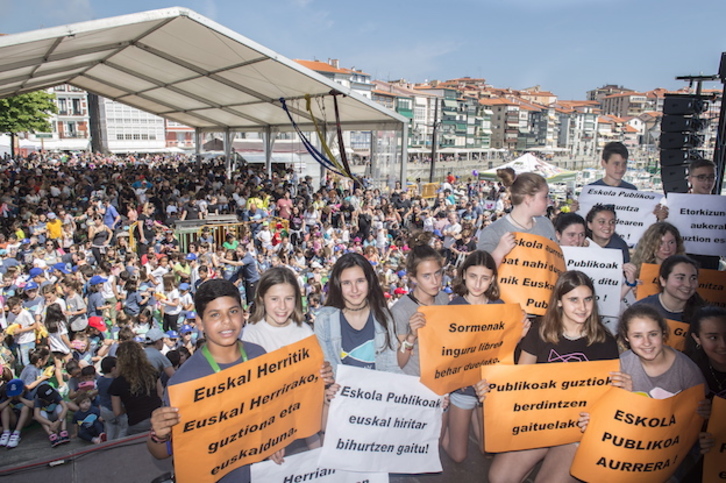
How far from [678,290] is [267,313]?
2881mm

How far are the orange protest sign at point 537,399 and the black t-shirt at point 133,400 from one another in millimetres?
3213

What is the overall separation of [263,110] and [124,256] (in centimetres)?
1006

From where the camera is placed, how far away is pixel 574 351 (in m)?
3.01

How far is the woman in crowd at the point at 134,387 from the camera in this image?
440 centimetres

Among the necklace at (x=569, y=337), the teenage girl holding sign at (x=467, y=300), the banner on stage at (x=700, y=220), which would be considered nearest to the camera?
the necklace at (x=569, y=337)

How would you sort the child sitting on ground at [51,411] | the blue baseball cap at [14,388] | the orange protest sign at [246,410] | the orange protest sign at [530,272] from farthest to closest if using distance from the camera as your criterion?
1. the blue baseball cap at [14,388]
2. the child sitting on ground at [51,411]
3. the orange protest sign at [530,272]
4. the orange protest sign at [246,410]

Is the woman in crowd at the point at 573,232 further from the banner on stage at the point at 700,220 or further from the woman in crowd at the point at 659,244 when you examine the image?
the banner on stage at the point at 700,220

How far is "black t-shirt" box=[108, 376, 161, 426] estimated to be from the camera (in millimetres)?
4477

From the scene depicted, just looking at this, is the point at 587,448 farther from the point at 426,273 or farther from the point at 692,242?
the point at 692,242

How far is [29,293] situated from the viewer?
7051mm

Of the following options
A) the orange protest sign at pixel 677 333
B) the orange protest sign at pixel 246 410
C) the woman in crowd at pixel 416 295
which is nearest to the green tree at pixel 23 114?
the woman in crowd at pixel 416 295

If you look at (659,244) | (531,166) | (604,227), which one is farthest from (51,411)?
(531,166)

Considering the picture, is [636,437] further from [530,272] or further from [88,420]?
[88,420]

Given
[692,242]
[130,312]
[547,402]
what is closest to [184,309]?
[130,312]
